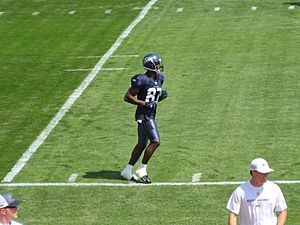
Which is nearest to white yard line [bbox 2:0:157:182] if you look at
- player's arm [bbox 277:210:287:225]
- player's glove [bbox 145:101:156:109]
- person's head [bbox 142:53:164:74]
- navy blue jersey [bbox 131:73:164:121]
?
navy blue jersey [bbox 131:73:164:121]

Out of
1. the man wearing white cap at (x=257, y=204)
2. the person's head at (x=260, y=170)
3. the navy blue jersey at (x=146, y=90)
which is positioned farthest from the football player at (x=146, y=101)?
the person's head at (x=260, y=170)

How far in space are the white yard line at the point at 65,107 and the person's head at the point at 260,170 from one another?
7.30m

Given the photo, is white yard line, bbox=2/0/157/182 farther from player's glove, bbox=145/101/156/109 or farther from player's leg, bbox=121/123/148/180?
player's glove, bbox=145/101/156/109

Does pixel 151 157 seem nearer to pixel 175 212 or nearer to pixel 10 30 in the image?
pixel 175 212

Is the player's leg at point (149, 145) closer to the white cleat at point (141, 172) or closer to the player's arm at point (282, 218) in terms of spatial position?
the white cleat at point (141, 172)

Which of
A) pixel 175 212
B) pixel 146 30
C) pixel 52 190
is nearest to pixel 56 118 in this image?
pixel 52 190

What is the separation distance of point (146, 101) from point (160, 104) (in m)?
6.38

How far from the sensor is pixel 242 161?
19.3m

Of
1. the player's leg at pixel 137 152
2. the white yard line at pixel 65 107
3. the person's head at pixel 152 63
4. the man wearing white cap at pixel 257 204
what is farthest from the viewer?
the white yard line at pixel 65 107

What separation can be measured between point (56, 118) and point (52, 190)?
5.62 metres

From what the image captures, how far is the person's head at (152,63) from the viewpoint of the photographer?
17.7 m

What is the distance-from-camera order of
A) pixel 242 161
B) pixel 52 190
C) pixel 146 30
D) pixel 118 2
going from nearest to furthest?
pixel 52 190 → pixel 242 161 → pixel 146 30 → pixel 118 2

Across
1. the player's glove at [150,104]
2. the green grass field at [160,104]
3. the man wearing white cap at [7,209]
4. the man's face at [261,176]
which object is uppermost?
the man wearing white cap at [7,209]

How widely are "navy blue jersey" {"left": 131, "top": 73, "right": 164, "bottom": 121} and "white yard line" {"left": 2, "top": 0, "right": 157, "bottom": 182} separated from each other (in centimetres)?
245
